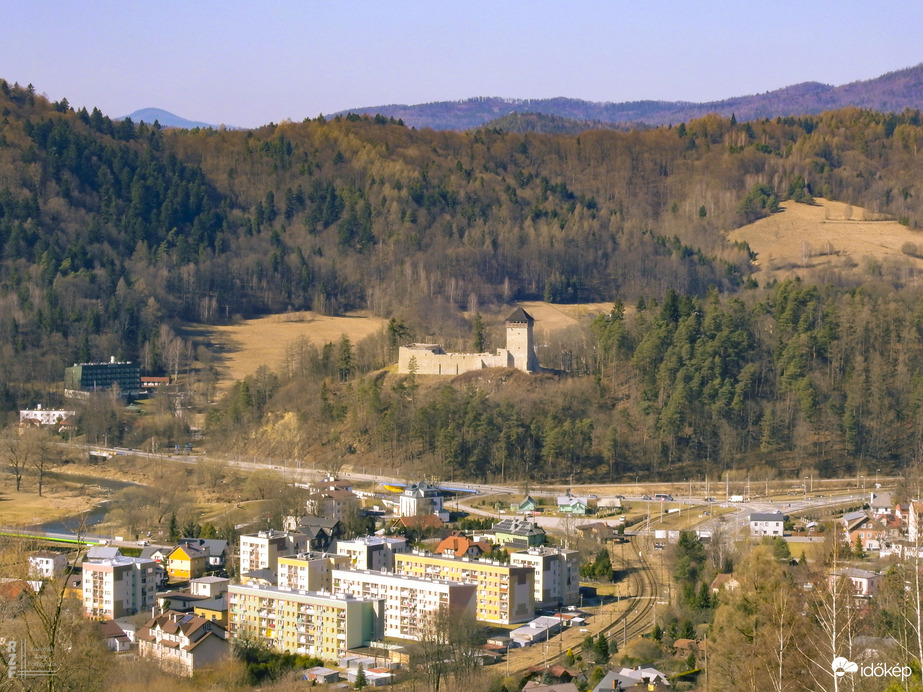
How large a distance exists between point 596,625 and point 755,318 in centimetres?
3112

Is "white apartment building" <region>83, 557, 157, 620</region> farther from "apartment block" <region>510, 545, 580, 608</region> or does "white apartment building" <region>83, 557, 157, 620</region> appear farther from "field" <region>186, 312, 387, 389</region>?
"field" <region>186, 312, 387, 389</region>

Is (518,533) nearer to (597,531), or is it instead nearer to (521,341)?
(597,531)

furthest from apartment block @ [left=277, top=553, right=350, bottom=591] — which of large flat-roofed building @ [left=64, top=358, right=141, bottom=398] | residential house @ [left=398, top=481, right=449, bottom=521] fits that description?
large flat-roofed building @ [left=64, top=358, right=141, bottom=398]

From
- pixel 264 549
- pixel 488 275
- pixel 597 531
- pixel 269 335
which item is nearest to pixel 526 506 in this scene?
pixel 597 531

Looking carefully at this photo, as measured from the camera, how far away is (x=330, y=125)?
130m

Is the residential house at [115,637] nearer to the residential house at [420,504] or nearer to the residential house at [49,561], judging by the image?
the residential house at [49,561]

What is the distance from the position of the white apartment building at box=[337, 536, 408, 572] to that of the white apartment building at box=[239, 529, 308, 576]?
1412mm

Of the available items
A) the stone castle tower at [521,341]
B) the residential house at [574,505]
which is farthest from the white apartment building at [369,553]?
the stone castle tower at [521,341]

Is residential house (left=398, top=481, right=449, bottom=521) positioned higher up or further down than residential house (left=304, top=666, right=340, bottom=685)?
higher up

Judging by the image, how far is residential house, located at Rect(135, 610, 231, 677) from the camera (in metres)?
32.4

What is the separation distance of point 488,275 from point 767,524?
186ft

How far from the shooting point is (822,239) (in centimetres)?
10738

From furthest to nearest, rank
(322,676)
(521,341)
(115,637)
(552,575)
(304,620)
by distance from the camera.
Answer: (521,341)
(552,575)
(304,620)
(115,637)
(322,676)

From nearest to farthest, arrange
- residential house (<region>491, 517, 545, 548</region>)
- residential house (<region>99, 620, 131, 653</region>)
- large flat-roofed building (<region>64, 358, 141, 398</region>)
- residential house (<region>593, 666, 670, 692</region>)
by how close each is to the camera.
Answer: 1. residential house (<region>593, 666, 670, 692</region>)
2. residential house (<region>99, 620, 131, 653</region>)
3. residential house (<region>491, 517, 545, 548</region>)
4. large flat-roofed building (<region>64, 358, 141, 398</region>)
